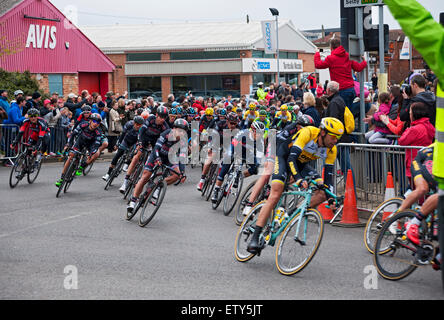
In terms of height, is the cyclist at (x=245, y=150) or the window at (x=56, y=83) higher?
the window at (x=56, y=83)

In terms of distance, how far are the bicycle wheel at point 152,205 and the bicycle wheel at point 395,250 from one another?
14.5 feet

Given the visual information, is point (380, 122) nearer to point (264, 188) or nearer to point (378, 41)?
point (378, 41)

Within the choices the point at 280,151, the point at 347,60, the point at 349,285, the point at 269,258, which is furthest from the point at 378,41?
the point at 349,285

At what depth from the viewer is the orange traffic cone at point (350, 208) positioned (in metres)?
10.1

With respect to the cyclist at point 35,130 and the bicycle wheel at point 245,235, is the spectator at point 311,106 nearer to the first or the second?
the cyclist at point 35,130

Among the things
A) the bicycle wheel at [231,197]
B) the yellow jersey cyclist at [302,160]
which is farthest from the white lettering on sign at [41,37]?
the yellow jersey cyclist at [302,160]

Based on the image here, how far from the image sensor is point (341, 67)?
13.0m

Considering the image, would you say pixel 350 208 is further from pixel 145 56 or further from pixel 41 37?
pixel 145 56

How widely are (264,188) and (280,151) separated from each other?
6.40ft

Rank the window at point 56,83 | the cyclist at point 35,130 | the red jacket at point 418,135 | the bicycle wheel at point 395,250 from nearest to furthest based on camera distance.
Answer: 1. the bicycle wheel at point 395,250
2. the red jacket at point 418,135
3. the cyclist at point 35,130
4. the window at point 56,83

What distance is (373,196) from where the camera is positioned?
402 inches

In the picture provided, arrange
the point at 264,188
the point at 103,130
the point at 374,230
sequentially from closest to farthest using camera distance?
the point at 374,230
the point at 264,188
the point at 103,130

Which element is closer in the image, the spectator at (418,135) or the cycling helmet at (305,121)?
the cycling helmet at (305,121)

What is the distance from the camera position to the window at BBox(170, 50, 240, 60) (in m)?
53.2
